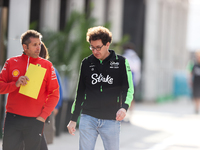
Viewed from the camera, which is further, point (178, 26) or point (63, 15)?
point (178, 26)

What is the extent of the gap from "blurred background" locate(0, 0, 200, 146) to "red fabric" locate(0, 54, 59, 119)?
2.94 meters

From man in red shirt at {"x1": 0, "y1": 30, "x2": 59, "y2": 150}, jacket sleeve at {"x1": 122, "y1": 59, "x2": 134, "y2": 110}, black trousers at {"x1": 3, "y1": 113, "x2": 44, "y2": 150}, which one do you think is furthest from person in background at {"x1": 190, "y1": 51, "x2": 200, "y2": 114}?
black trousers at {"x1": 3, "y1": 113, "x2": 44, "y2": 150}

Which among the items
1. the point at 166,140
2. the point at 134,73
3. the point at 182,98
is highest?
the point at 134,73

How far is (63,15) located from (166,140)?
549 centimetres

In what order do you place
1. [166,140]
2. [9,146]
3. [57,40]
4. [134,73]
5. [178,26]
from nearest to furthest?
[9,146] < [166,140] < [57,40] < [134,73] < [178,26]

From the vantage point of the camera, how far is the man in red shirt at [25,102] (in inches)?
151

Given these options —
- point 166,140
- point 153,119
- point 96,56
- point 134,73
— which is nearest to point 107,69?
point 96,56

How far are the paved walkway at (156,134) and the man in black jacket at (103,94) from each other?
3.13 metres

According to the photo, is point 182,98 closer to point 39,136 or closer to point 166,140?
point 166,140

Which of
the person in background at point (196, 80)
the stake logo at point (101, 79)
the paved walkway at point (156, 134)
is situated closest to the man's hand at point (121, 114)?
the stake logo at point (101, 79)

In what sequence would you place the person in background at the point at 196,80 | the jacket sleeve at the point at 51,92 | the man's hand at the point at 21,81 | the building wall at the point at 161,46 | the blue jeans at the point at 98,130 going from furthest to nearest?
the building wall at the point at 161,46, the person in background at the point at 196,80, the jacket sleeve at the point at 51,92, the blue jeans at the point at 98,130, the man's hand at the point at 21,81

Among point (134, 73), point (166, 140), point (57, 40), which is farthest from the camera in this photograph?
point (134, 73)

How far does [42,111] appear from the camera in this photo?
3.96m

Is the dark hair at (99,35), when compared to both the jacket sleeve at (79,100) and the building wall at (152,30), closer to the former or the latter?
the jacket sleeve at (79,100)
